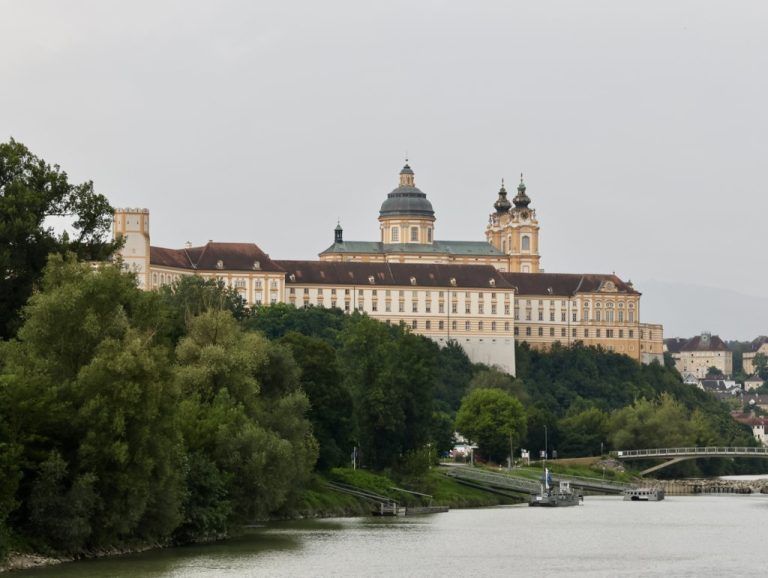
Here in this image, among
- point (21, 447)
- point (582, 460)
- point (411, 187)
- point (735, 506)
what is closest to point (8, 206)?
point (21, 447)

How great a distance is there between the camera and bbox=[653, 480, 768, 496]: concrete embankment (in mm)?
126544

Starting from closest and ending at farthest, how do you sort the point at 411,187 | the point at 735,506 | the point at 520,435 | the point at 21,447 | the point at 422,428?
the point at 21,447 → the point at 422,428 → the point at 735,506 → the point at 520,435 → the point at 411,187

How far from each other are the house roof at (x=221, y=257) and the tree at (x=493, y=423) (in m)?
43.1

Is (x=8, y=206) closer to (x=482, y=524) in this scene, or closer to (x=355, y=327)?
(x=482, y=524)

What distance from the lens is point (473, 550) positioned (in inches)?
2477

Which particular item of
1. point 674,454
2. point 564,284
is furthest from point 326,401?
point 564,284

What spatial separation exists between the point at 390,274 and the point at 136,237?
110ft

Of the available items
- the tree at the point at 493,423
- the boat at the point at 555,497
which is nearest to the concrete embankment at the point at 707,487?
the tree at the point at 493,423

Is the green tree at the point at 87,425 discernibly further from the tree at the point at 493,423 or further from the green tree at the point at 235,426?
the tree at the point at 493,423

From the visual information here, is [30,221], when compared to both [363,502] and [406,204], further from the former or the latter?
[406,204]

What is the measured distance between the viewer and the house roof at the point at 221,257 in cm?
16138

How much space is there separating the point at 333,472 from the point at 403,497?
3.78 metres

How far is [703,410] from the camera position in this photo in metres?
168

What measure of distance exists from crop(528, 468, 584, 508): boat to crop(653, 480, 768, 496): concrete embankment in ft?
78.0
